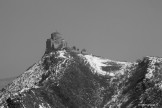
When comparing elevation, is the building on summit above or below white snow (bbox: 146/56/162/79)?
above

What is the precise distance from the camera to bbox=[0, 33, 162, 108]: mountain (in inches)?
4188

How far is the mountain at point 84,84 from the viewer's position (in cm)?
10638

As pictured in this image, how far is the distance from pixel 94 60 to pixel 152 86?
55.7m

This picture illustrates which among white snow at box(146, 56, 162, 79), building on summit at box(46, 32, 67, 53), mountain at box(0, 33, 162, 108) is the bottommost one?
mountain at box(0, 33, 162, 108)

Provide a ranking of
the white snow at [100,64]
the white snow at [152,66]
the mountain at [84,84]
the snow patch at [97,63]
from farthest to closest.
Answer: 1. the snow patch at [97,63]
2. the white snow at [100,64]
3. the white snow at [152,66]
4. the mountain at [84,84]

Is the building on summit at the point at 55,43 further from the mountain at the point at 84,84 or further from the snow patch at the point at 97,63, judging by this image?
the snow patch at the point at 97,63

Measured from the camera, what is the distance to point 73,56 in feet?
486

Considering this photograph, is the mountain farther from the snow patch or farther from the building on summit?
the building on summit

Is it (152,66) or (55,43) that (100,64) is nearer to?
(55,43)

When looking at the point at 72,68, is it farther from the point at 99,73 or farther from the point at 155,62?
the point at 155,62

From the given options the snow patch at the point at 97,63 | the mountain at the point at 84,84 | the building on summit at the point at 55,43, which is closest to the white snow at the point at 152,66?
the mountain at the point at 84,84

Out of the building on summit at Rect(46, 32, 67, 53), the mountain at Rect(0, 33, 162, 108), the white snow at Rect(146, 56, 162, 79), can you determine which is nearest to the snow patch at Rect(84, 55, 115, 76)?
the mountain at Rect(0, 33, 162, 108)

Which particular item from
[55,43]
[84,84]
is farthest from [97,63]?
[84,84]

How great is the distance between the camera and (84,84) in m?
131
